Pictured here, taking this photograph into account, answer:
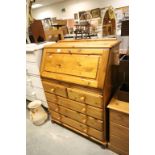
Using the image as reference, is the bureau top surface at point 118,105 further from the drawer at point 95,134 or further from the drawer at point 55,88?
the drawer at point 55,88

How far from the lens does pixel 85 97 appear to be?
170cm

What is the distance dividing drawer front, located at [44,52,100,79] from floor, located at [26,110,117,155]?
85 centimetres

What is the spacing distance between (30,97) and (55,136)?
94 cm

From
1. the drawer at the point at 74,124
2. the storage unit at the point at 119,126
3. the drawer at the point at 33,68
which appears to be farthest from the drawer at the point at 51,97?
the storage unit at the point at 119,126

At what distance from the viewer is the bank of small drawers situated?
5.50 feet

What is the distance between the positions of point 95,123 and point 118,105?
350 mm

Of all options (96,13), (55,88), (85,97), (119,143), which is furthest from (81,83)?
(96,13)

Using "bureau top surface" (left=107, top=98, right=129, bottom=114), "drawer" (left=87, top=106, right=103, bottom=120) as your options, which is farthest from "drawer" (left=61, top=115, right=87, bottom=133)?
"bureau top surface" (left=107, top=98, right=129, bottom=114)

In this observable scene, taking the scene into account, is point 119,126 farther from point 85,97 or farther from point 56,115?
point 56,115

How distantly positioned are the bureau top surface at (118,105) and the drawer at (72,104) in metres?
0.31
